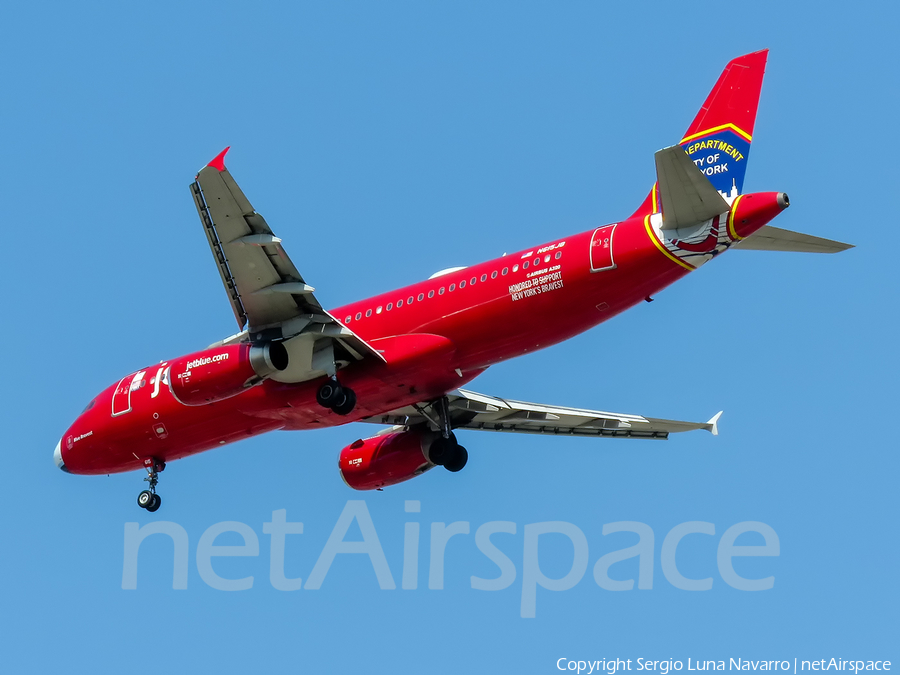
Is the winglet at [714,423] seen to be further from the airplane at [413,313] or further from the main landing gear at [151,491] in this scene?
the main landing gear at [151,491]

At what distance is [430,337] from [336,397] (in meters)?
2.40

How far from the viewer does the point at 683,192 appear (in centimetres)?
2298

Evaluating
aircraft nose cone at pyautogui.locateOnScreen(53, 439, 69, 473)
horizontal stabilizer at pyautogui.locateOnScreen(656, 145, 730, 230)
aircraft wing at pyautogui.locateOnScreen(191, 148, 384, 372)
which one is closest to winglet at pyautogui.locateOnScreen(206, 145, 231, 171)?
aircraft wing at pyautogui.locateOnScreen(191, 148, 384, 372)

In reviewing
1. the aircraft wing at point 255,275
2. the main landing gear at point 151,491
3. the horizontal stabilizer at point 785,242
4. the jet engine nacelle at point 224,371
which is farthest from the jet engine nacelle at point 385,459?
the horizontal stabilizer at point 785,242

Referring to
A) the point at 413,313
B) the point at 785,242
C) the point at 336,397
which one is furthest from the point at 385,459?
the point at 785,242

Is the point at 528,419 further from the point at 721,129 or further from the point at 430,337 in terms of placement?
the point at 721,129

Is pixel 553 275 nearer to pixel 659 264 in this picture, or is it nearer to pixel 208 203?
pixel 659 264

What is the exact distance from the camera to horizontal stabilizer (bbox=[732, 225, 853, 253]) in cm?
2292

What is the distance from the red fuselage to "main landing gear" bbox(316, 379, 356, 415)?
0.36 metres

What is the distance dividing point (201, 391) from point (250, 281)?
9.37 ft

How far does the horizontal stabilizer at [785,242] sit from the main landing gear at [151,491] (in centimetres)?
1538

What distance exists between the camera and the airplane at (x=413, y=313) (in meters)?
23.4

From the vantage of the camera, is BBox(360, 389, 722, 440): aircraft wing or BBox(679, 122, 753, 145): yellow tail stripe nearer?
BBox(679, 122, 753, 145): yellow tail stripe

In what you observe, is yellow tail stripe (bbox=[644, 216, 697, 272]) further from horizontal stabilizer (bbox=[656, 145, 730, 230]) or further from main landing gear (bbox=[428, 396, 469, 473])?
main landing gear (bbox=[428, 396, 469, 473])
